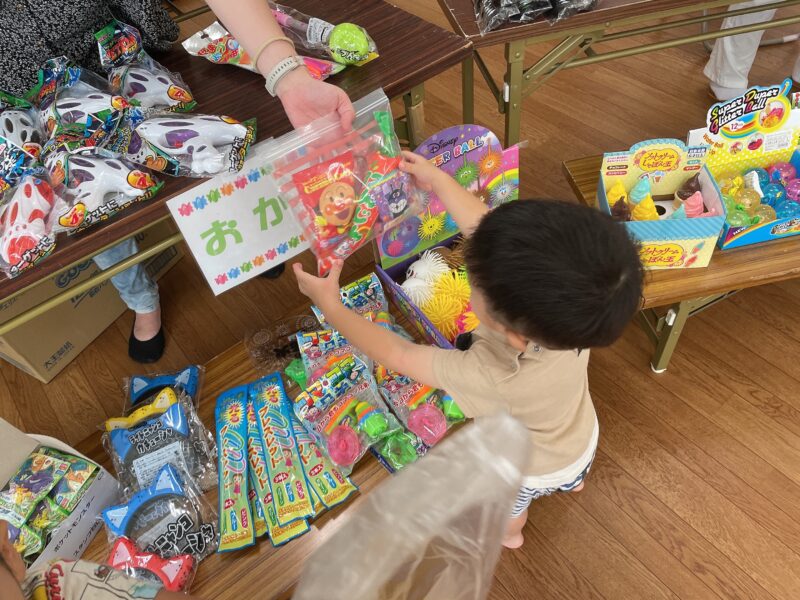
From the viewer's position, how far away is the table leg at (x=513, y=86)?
1.28 m

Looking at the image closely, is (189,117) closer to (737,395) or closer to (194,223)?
(194,223)

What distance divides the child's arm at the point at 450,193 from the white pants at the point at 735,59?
1781 mm

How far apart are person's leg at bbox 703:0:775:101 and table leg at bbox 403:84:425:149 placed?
1.60m

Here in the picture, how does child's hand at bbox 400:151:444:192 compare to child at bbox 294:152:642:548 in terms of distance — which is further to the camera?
child's hand at bbox 400:151:444:192

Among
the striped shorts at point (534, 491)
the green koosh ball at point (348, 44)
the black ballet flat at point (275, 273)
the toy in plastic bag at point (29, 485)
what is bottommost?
the striped shorts at point (534, 491)

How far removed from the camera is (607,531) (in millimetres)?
1371

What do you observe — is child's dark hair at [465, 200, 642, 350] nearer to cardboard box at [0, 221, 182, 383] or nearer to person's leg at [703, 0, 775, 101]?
cardboard box at [0, 221, 182, 383]

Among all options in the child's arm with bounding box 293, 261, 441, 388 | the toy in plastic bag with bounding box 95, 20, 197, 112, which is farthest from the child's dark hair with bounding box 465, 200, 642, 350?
the toy in plastic bag with bounding box 95, 20, 197, 112

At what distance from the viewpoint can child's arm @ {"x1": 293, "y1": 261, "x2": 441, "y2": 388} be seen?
3.08 ft

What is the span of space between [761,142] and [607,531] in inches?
41.4

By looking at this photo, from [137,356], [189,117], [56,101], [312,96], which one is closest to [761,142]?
[312,96]

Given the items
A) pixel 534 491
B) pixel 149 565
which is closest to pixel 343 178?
pixel 534 491

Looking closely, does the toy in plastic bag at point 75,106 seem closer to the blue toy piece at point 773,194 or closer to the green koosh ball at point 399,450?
the green koosh ball at point 399,450

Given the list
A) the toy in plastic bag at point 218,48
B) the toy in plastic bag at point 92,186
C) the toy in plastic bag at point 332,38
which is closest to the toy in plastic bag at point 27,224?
the toy in plastic bag at point 92,186
